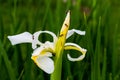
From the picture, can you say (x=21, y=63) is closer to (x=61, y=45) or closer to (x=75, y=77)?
(x=75, y=77)

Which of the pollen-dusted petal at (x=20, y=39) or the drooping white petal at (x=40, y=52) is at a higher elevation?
the pollen-dusted petal at (x=20, y=39)

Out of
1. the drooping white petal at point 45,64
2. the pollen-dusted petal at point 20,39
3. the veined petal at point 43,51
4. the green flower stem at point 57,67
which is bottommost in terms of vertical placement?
the green flower stem at point 57,67

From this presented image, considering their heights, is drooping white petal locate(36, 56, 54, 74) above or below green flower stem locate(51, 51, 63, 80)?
above

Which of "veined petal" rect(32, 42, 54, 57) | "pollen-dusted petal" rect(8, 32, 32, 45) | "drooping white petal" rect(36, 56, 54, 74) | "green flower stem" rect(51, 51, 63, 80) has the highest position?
"pollen-dusted petal" rect(8, 32, 32, 45)

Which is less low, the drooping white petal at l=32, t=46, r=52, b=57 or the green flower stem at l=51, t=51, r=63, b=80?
the drooping white petal at l=32, t=46, r=52, b=57

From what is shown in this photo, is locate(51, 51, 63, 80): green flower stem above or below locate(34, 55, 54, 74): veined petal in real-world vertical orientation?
below
